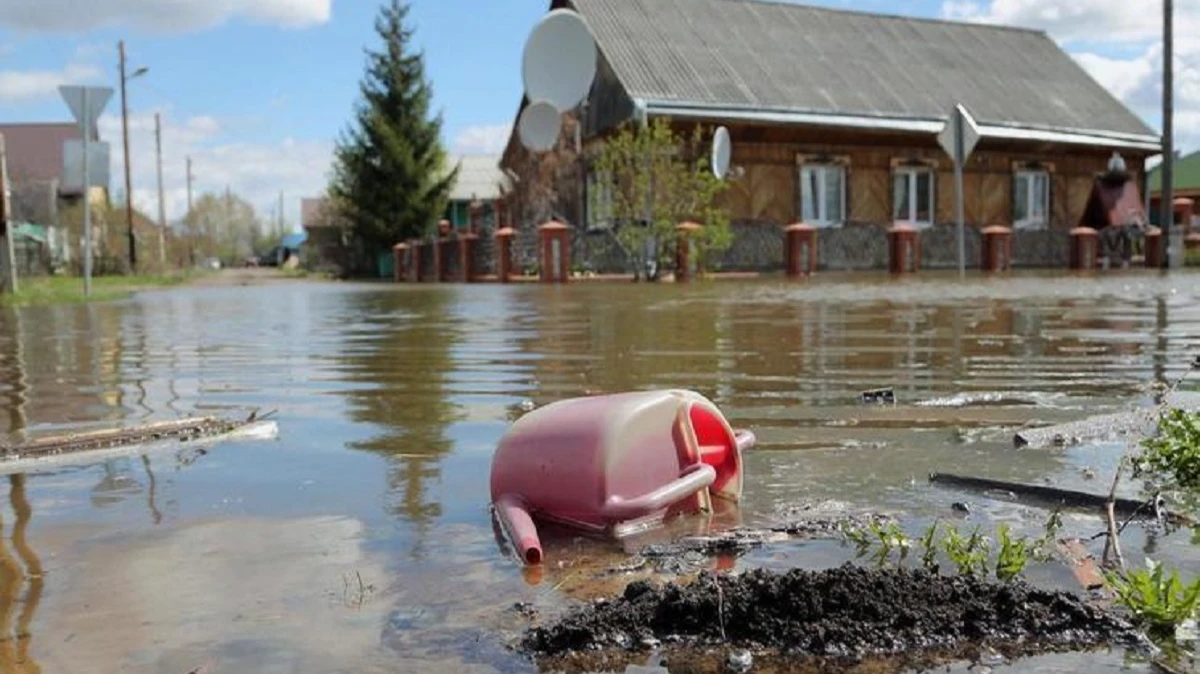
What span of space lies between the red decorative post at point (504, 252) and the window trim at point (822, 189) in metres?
7.53

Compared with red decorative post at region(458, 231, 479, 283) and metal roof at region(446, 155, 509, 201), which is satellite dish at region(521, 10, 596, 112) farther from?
metal roof at region(446, 155, 509, 201)

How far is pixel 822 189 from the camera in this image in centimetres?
3031

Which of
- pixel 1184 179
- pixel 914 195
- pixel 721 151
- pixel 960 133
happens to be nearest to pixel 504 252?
pixel 721 151

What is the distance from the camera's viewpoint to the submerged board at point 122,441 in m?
4.62

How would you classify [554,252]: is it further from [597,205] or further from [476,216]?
[476,216]

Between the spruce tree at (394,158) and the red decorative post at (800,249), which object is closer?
the red decorative post at (800,249)

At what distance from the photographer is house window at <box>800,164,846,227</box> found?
1179 inches

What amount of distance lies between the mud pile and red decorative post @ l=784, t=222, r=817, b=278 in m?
24.7

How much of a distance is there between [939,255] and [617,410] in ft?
96.3

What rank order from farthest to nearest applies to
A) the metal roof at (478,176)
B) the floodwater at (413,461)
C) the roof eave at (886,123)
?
the metal roof at (478,176) → the roof eave at (886,123) → the floodwater at (413,461)

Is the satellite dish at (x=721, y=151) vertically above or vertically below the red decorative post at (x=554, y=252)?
above

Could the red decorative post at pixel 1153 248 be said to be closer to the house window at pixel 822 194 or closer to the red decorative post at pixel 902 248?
the red decorative post at pixel 902 248

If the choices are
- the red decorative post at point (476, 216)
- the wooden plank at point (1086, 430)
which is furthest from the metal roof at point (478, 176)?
the wooden plank at point (1086, 430)

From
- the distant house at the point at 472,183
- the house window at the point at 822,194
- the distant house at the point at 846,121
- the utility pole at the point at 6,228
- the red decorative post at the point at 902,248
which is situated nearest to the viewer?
the utility pole at the point at 6,228
